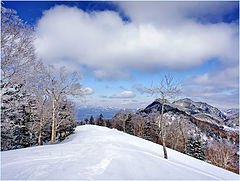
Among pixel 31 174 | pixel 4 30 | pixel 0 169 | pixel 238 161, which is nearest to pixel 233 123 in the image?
pixel 31 174

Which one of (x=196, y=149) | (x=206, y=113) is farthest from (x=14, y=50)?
(x=206, y=113)

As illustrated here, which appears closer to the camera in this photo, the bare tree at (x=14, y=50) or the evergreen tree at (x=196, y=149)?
the bare tree at (x=14, y=50)

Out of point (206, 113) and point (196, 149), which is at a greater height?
point (206, 113)

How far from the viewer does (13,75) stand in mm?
6961

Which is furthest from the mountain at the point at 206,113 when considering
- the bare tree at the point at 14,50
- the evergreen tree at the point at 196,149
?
the bare tree at the point at 14,50

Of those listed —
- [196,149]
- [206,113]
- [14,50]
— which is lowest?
[196,149]

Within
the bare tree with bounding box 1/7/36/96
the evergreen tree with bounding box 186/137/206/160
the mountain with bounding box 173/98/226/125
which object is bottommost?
the evergreen tree with bounding box 186/137/206/160

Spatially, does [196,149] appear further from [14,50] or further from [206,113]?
[14,50]

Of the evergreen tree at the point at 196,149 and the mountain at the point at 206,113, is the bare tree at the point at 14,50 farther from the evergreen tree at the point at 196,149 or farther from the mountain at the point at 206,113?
the evergreen tree at the point at 196,149

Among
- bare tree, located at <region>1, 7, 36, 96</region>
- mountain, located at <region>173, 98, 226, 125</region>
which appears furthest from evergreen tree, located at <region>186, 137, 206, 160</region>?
bare tree, located at <region>1, 7, 36, 96</region>

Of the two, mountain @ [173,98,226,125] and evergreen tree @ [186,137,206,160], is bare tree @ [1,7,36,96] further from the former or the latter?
evergreen tree @ [186,137,206,160]

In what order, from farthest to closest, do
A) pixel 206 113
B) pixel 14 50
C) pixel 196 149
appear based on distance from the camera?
pixel 206 113, pixel 196 149, pixel 14 50

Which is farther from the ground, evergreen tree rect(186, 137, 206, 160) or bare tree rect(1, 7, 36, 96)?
bare tree rect(1, 7, 36, 96)

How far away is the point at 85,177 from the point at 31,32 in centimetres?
867
